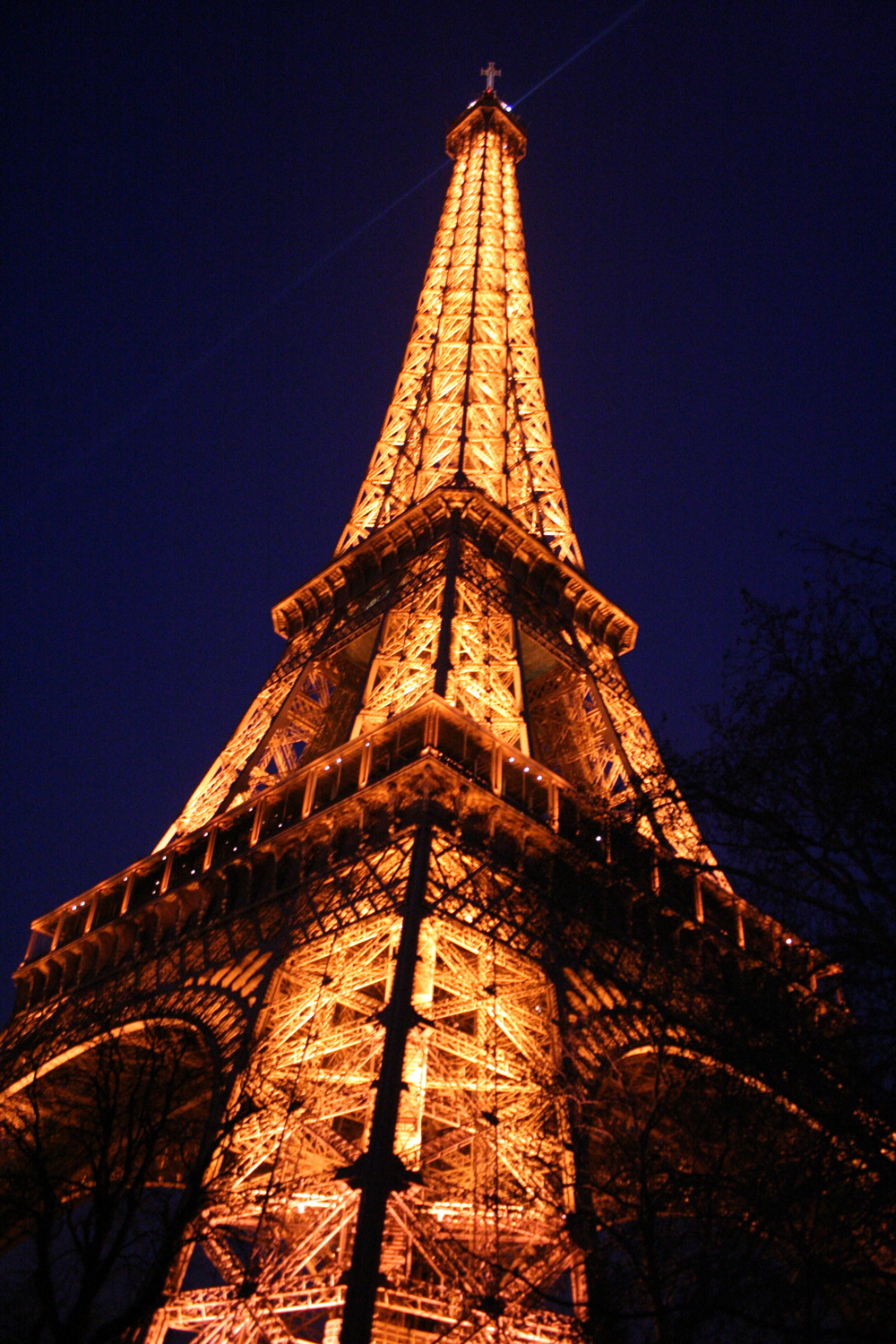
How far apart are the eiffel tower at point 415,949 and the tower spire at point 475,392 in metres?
0.52

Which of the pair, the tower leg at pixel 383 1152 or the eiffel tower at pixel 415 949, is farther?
the eiffel tower at pixel 415 949

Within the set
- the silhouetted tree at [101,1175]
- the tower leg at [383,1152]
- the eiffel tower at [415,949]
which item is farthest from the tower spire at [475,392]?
the tower leg at [383,1152]

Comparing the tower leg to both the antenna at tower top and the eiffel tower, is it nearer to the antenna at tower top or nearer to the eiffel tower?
the eiffel tower

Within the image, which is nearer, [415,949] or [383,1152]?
[383,1152]

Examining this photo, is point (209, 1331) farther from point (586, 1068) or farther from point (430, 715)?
point (430, 715)

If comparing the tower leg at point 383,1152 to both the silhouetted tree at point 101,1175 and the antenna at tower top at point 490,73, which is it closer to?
the silhouetted tree at point 101,1175

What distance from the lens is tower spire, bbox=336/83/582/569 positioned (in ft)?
124

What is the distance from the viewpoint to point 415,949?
1675cm

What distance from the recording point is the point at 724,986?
11438mm

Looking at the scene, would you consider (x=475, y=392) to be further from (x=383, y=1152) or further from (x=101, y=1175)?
(x=101, y=1175)

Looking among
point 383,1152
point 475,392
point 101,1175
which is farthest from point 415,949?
point 475,392

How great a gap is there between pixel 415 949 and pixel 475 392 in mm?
29926

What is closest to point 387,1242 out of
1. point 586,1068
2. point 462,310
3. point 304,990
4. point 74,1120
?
point 586,1068

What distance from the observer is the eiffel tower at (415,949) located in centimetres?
1359
